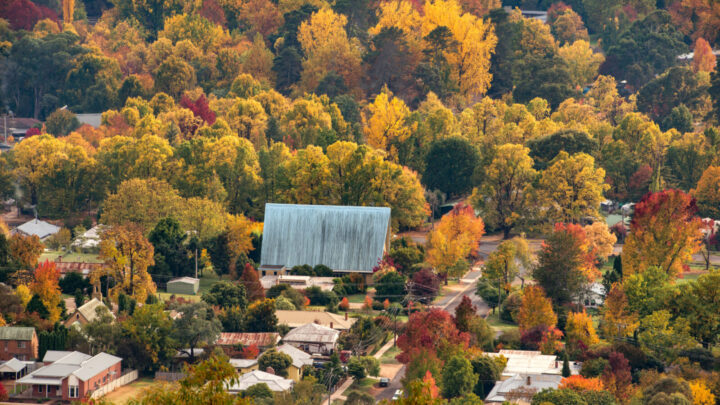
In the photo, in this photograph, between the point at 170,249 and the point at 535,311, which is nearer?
the point at 535,311

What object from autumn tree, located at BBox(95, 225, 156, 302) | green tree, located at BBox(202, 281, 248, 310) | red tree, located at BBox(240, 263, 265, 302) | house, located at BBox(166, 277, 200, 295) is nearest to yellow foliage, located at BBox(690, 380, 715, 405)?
green tree, located at BBox(202, 281, 248, 310)

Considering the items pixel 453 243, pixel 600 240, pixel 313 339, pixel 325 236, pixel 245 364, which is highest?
pixel 600 240

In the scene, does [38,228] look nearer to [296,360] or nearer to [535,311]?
[296,360]

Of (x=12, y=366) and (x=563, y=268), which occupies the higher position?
(x=563, y=268)

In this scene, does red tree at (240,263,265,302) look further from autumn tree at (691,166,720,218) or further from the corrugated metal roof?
autumn tree at (691,166,720,218)

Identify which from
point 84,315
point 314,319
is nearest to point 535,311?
point 314,319

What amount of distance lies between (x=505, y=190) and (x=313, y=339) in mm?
41874

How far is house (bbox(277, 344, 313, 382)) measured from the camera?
337ft

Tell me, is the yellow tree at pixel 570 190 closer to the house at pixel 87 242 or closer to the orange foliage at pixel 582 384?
the house at pixel 87 242

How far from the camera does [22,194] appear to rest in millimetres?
156000

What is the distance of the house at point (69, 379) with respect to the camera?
101 meters

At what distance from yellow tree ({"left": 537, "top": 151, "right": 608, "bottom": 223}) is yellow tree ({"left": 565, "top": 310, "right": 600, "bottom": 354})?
32835 millimetres

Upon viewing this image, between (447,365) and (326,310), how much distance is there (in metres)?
22.9

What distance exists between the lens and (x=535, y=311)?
365ft
